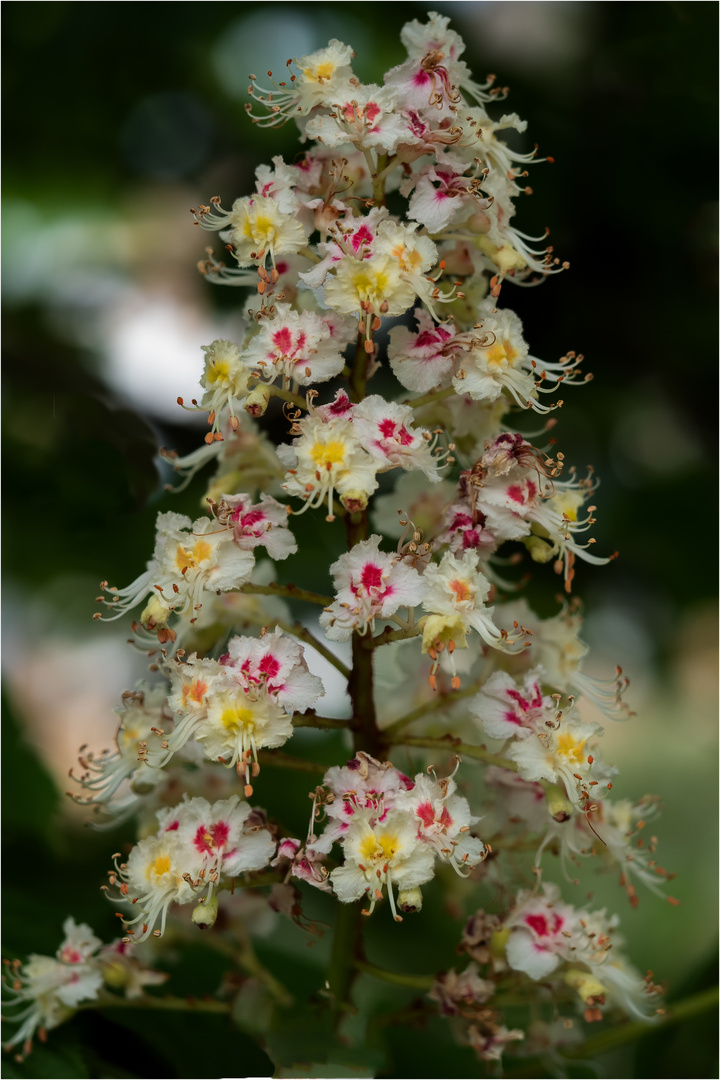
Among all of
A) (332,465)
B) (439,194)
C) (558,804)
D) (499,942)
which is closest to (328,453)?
(332,465)

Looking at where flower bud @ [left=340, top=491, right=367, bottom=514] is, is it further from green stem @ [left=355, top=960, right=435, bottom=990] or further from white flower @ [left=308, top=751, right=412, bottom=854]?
green stem @ [left=355, top=960, right=435, bottom=990]

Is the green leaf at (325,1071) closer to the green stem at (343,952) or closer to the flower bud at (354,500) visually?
the green stem at (343,952)

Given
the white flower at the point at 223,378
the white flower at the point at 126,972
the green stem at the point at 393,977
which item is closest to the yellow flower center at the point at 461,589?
the white flower at the point at 223,378

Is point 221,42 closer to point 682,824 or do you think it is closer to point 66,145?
point 66,145

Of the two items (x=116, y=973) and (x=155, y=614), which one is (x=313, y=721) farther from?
(x=116, y=973)

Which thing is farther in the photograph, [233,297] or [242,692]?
[233,297]

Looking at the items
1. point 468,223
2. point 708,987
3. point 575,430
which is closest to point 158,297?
point 575,430
